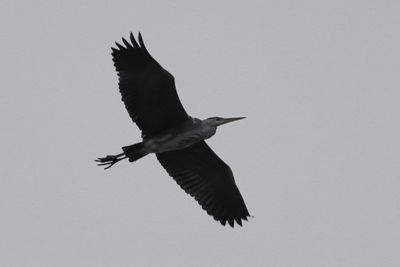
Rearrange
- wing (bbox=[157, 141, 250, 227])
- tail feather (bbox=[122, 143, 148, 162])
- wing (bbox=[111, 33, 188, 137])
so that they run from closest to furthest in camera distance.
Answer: wing (bbox=[111, 33, 188, 137]) < tail feather (bbox=[122, 143, 148, 162]) < wing (bbox=[157, 141, 250, 227])

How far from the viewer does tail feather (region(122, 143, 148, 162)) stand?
41.9 feet

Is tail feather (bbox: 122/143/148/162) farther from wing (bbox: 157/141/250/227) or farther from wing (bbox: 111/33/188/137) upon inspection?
wing (bbox: 157/141/250/227)

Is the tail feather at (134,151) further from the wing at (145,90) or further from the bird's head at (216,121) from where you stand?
the bird's head at (216,121)

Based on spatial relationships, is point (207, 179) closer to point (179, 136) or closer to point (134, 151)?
point (179, 136)

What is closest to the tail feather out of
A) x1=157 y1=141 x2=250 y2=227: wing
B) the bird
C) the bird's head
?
the bird

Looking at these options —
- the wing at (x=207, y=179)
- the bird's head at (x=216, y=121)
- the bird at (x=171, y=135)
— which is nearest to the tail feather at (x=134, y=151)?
the bird at (x=171, y=135)

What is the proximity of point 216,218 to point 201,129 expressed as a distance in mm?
1947

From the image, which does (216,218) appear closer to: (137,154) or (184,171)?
(184,171)

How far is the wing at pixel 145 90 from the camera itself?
12.3 meters

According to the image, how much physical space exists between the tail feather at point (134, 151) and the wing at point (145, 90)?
278 millimetres

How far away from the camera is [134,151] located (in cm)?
1277

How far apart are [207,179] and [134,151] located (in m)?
1.72

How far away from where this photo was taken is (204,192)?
1385cm

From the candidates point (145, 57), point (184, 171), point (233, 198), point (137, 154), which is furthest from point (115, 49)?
point (233, 198)
